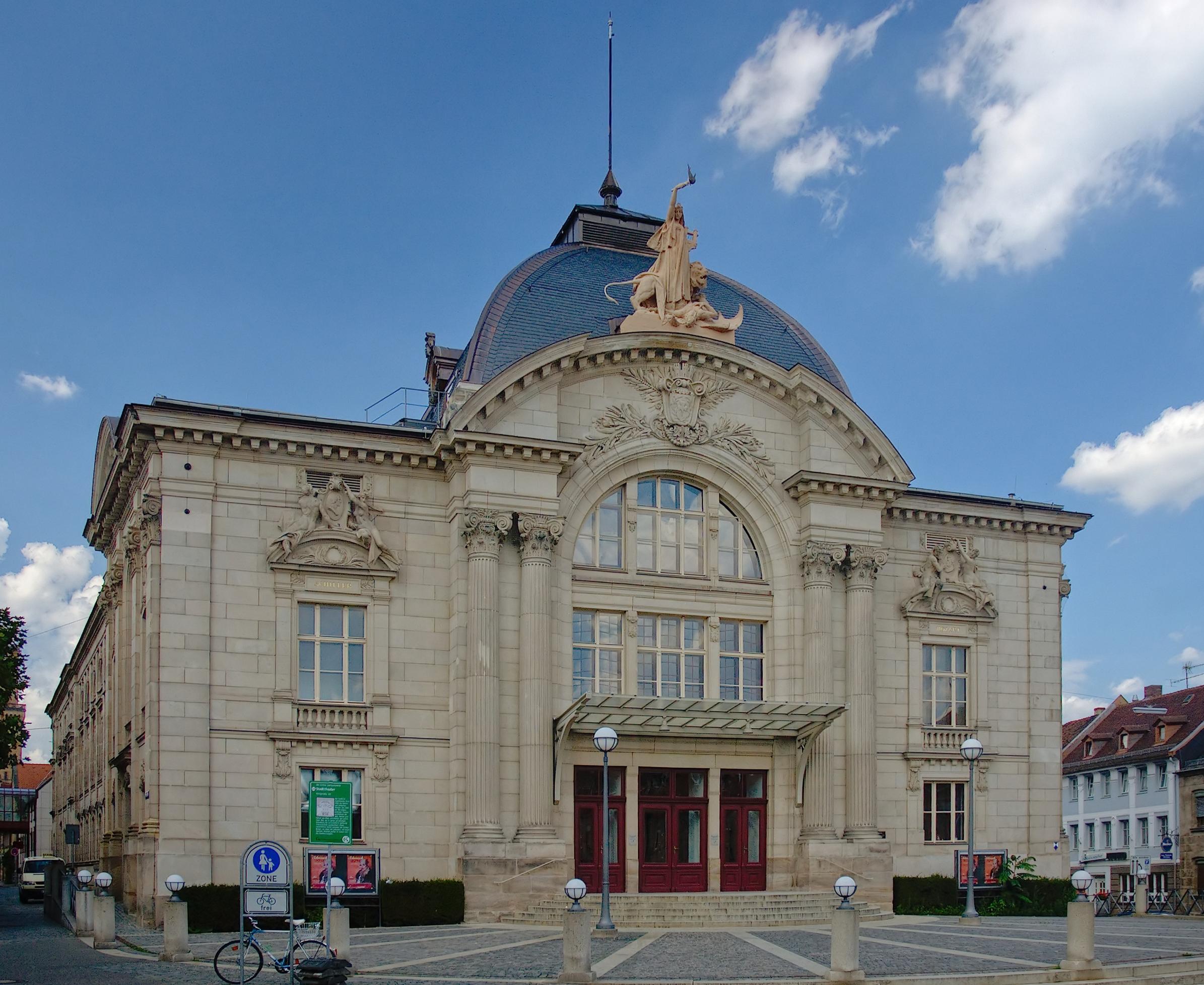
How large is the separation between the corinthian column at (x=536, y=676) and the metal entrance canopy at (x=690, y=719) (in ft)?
1.52

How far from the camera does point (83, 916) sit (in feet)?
94.3

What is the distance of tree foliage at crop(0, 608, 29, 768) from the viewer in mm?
39188

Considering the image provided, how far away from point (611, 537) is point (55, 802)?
45.0 m

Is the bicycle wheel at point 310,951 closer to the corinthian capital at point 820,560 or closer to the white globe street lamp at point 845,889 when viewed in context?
the white globe street lamp at point 845,889

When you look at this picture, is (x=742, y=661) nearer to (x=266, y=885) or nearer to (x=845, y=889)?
(x=845, y=889)

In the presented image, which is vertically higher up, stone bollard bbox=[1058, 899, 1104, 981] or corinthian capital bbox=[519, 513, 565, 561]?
corinthian capital bbox=[519, 513, 565, 561]

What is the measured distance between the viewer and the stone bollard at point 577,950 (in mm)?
20219

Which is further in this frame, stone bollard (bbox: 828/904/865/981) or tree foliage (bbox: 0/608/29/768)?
tree foliage (bbox: 0/608/29/768)

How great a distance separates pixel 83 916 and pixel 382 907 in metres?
6.02

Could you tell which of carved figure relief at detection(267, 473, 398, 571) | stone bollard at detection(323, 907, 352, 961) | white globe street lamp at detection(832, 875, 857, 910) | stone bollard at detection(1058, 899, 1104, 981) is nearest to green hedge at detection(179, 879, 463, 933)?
carved figure relief at detection(267, 473, 398, 571)

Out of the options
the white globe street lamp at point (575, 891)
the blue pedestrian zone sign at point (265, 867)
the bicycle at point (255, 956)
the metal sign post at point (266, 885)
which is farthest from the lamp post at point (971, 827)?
the blue pedestrian zone sign at point (265, 867)

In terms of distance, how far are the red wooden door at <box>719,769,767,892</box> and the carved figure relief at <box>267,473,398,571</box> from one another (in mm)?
10069

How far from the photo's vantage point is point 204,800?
98.9ft

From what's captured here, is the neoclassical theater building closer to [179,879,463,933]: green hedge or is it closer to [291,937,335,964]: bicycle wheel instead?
[179,879,463,933]: green hedge
